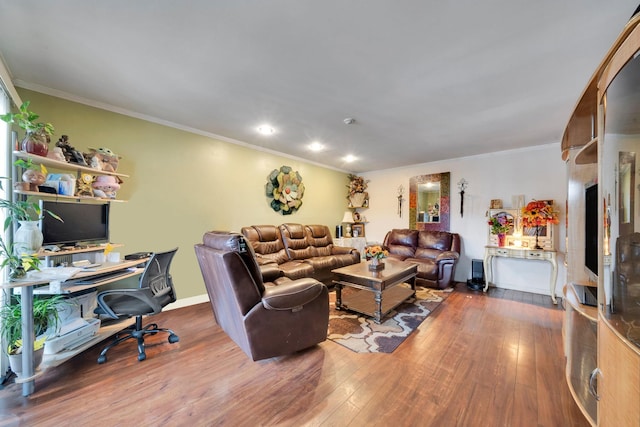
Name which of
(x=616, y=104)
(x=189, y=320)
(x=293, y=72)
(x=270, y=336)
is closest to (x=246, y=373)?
(x=270, y=336)

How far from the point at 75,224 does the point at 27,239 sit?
0.59 m

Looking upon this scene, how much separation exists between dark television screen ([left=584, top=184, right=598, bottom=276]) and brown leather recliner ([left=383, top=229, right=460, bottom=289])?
2.18 m

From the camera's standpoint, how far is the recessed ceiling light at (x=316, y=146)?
3861mm

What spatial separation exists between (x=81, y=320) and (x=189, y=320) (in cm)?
97

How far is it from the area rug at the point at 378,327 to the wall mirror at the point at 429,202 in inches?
80.2

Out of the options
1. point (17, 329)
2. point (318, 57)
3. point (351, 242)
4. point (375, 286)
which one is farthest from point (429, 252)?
point (17, 329)

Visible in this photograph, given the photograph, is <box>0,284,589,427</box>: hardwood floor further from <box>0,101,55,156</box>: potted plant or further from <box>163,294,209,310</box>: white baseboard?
<box>0,101,55,156</box>: potted plant

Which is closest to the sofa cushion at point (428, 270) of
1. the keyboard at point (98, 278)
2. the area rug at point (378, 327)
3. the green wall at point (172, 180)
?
the area rug at point (378, 327)

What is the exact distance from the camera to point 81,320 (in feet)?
6.86

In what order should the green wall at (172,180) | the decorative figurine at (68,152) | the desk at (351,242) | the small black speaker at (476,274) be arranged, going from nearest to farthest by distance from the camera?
the decorative figurine at (68,152) → the green wall at (172,180) → the small black speaker at (476,274) → the desk at (351,242)

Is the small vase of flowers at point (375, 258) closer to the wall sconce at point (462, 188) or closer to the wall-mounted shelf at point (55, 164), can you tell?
the wall sconce at point (462, 188)

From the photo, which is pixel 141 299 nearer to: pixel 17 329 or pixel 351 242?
pixel 17 329

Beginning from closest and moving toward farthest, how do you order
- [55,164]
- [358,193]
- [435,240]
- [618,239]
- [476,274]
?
[618,239] < [55,164] < [476,274] < [435,240] < [358,193]

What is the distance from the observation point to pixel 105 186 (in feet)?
8.09
